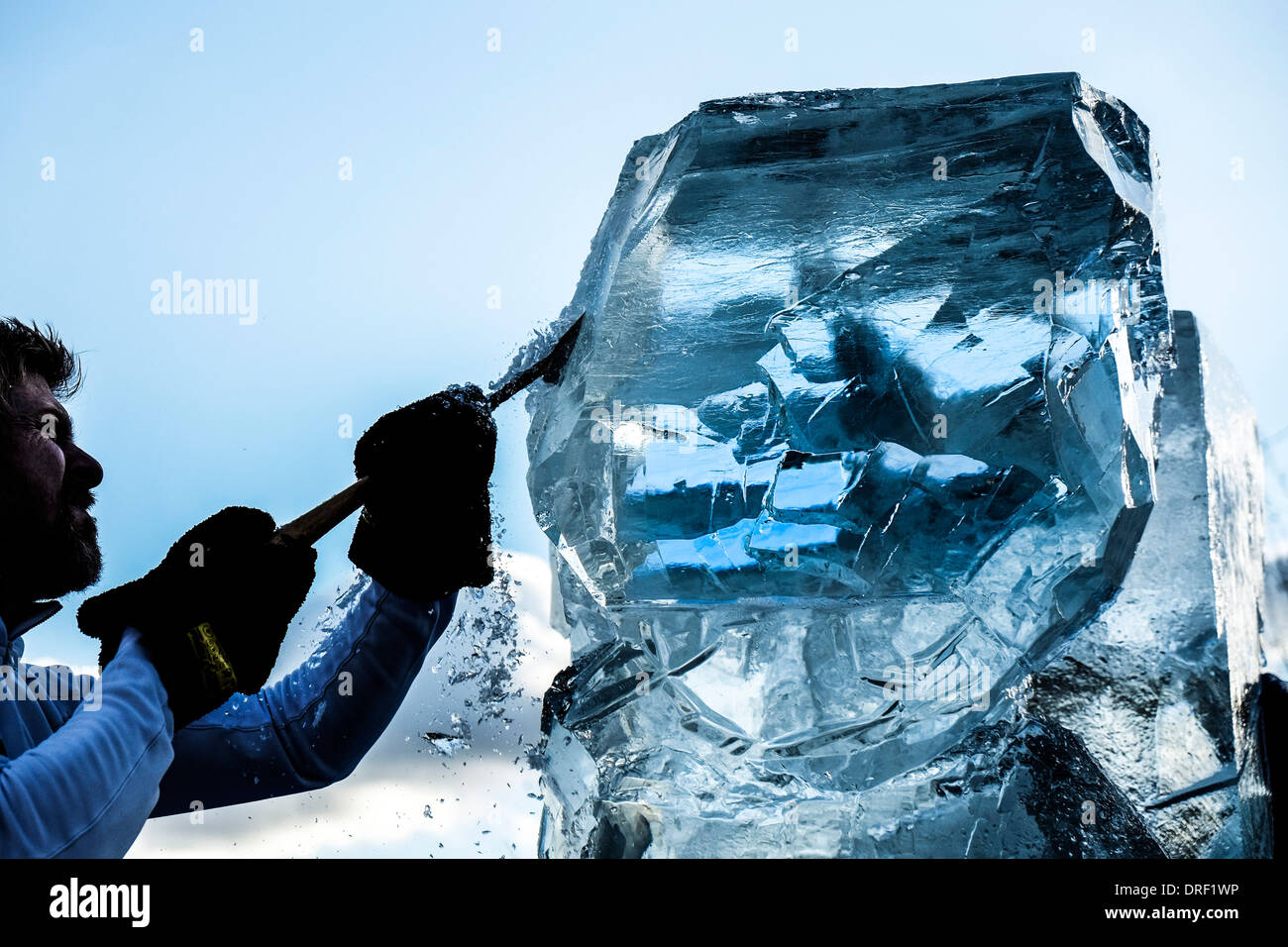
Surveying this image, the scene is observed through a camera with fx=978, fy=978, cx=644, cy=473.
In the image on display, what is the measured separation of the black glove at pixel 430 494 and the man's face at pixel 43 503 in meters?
0.54

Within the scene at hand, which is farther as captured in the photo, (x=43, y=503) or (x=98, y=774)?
(x=43, y=503)

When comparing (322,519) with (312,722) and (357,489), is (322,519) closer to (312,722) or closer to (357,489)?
(357,489)

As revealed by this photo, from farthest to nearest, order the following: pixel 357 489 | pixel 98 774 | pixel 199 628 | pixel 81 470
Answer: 1. pixel 81 470
2. pixel 357 489
3. pixel 199 628
4. pixel 98 774

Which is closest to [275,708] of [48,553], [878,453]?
[48,553]

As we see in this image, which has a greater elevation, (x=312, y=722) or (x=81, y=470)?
(x=81, y=470)

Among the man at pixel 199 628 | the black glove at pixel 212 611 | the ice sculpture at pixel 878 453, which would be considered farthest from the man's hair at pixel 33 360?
the ice sculpture at pixel 878 453

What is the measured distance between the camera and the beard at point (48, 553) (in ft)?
6.03

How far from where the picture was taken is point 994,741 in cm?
176

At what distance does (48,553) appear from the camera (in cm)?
189

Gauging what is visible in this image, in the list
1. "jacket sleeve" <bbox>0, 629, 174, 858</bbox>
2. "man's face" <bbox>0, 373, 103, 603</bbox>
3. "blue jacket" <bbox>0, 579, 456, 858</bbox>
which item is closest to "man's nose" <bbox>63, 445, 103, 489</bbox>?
"man's face" <bbox>0, 373, 103, 603</bbox>

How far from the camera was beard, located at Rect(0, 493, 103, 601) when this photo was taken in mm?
1837

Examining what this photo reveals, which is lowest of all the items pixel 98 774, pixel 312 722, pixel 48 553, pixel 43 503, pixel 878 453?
pixel 312 722

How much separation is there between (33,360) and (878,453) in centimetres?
177

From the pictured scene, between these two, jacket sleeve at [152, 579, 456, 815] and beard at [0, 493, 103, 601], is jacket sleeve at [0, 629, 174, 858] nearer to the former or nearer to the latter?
beard at [0, 493, 103, 601]
